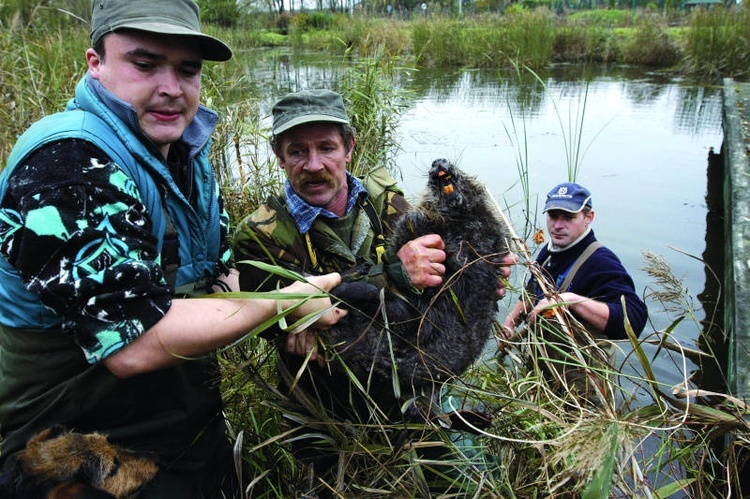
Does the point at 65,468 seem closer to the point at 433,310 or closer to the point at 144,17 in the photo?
the point at 433,310

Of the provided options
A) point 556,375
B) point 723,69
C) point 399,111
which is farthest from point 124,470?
point 723,69

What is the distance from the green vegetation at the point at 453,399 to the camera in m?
1.87

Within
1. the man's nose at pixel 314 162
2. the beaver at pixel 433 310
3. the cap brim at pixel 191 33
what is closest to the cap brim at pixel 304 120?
the man's nose at pixel 314 162

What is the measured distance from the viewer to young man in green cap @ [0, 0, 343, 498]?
63.2 inches

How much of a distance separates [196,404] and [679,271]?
716cm

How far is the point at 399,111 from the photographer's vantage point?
6750 millimetres

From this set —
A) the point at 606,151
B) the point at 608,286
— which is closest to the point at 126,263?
the point at 608,286

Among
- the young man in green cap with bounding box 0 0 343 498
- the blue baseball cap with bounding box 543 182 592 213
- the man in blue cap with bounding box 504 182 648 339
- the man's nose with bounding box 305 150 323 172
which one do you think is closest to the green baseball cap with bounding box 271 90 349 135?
the man's nose with bounding box 305 150 323 172

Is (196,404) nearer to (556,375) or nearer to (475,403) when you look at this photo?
(475,403)

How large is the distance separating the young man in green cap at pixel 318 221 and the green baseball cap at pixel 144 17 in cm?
74

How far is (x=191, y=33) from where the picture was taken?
6.39 ft

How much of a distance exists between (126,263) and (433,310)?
4.12 feet

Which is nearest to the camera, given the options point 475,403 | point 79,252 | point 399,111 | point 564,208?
point 79,252

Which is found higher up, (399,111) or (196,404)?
(399,111)
